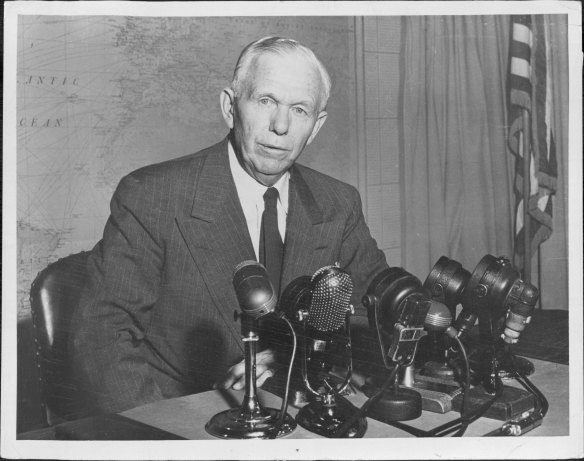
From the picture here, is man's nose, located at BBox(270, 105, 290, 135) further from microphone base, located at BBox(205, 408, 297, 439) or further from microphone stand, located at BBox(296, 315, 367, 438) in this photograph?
microphone base, located at BBox(205, 408, 297, 439)

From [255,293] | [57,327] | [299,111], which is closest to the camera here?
[255,293]

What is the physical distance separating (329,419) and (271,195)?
73 centimetres

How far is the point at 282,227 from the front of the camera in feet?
6.15

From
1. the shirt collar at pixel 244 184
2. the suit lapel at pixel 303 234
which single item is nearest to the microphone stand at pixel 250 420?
the suit lapel at pixel 303 234

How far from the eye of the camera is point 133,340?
1746 mm

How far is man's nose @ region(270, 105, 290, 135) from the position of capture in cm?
178

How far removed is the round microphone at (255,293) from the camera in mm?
1336

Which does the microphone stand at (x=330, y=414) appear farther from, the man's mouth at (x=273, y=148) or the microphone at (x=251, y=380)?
the man's mouth at (x=273, y=148)

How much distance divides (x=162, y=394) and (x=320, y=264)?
627 mm

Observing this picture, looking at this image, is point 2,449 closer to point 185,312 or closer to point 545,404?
point 185,312

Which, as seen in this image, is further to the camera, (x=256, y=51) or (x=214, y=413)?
(x=256, y=51)

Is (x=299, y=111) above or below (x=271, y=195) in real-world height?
above

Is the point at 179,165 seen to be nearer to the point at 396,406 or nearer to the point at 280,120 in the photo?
the point at 280,120

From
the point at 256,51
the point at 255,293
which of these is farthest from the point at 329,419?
the point at 256,51
